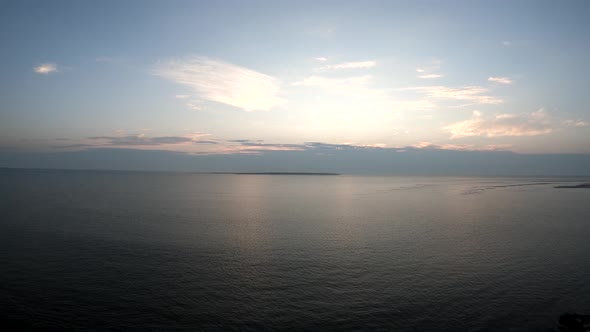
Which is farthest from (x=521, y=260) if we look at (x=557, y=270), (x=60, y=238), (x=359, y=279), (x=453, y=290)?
(x=60, y=238)

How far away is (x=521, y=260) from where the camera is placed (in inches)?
1121

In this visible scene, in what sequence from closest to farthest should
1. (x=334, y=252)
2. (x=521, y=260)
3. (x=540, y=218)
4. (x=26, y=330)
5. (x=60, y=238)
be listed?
(x=26, y=330) → (x=521, y=260) → (x=334, y=252) → (x=60, y=238) → (x=540, y=218)

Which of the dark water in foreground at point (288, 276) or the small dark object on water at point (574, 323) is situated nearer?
the small dark object on water at point (574, 323)

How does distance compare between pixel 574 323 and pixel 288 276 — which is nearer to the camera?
pixel 574 323

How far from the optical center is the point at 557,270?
25641 millimetres

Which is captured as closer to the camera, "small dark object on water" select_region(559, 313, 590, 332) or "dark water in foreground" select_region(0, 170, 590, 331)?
"small dark object on water" select_region(559, 313, 590, 332)

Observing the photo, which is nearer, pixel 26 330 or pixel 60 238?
pixel 26 330

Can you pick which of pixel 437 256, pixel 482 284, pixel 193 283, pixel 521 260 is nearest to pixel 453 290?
pixel 482 284

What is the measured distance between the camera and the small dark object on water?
16016 mm

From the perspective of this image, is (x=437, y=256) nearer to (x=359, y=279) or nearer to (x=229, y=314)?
(x=359, y=279)

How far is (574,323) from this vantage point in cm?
1659

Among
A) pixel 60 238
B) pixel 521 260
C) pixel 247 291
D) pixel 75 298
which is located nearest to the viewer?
pixel 75 298

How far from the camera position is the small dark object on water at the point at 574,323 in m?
16.0

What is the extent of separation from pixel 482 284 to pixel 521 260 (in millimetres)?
8679
